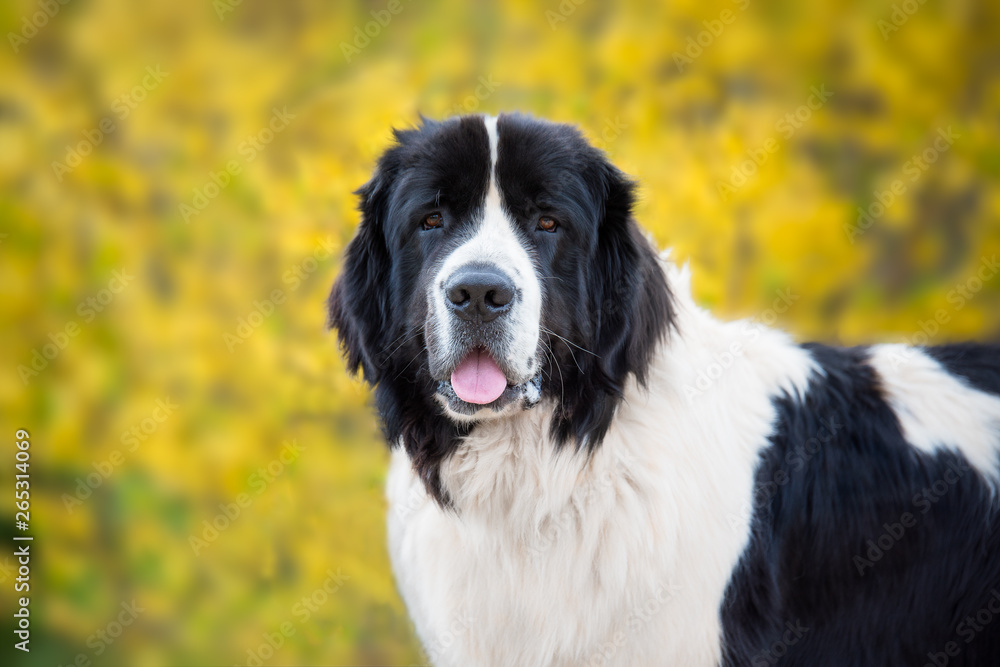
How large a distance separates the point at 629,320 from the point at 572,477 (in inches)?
20.7

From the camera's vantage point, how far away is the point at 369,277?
8.86 ft

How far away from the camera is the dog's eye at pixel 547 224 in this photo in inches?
99.0

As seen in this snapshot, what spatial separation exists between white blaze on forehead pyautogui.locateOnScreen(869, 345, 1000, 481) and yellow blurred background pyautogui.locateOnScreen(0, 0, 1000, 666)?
158 centimetres

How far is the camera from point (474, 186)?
247 centimetres

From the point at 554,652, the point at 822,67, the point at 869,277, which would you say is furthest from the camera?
the point at 869,277

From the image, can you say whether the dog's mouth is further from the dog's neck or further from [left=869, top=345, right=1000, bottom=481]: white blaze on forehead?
[left=869, top=345, right=1000, bottom=481]: white blaze on forehead

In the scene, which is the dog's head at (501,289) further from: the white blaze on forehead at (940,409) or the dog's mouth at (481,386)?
the white blaze on forehead at (940,409)

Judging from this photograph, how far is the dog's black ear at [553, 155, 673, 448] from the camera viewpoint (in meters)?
2.46

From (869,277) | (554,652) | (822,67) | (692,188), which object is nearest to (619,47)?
(692,188)

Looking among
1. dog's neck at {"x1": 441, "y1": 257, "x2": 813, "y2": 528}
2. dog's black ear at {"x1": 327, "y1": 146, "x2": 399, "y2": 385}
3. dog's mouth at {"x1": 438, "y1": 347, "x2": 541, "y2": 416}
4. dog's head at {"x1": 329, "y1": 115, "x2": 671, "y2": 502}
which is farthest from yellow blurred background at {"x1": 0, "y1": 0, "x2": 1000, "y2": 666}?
dog's mouth at {"x1": 438, "y1": 347, "x2": 541, "y2": 416}

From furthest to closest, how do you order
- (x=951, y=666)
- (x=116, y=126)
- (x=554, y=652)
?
(x=116, y=126) < (x=951, y=666) < (x=554, y=652)

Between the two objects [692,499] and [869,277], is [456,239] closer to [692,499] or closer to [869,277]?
[692,499]


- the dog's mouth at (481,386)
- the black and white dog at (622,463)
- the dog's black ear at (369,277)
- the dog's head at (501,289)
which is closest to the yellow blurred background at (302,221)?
the dog's black ear at (369,277)

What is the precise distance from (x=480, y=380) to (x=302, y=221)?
7.00 ft
